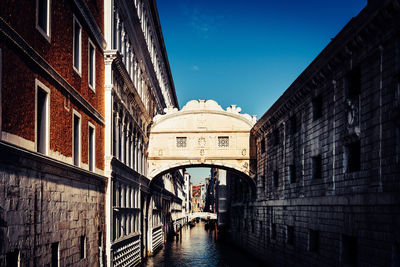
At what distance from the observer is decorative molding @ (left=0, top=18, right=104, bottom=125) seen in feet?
27.6

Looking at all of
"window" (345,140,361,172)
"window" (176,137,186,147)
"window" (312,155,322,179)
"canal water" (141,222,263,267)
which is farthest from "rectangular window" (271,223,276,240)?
"window" (345,140,361,172)

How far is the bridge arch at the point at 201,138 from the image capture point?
30.1 meters

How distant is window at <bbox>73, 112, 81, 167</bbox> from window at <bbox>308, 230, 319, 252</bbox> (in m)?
9.63

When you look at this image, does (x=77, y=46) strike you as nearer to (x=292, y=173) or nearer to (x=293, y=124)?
(x=293, y=124)

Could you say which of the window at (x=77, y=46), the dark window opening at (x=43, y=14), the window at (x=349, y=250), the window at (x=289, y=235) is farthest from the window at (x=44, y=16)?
the window at (x=289, y=235)

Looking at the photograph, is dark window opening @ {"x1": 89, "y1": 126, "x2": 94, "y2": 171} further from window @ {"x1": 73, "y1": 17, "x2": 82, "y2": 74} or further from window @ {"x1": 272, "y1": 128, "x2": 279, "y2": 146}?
window @ {"x1": 272, "y1": 128, "x2": 279, "y2": 146}

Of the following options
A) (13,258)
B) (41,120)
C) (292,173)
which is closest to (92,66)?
(41,120)

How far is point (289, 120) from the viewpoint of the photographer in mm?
21188

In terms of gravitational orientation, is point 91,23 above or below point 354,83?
above

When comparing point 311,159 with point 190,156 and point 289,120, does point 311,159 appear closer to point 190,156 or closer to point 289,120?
point 289,120

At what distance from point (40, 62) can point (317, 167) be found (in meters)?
11.4

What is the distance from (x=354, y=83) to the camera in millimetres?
13812

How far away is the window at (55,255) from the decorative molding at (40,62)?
4.32m

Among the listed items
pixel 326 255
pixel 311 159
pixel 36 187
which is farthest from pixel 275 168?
pixel 36 187
